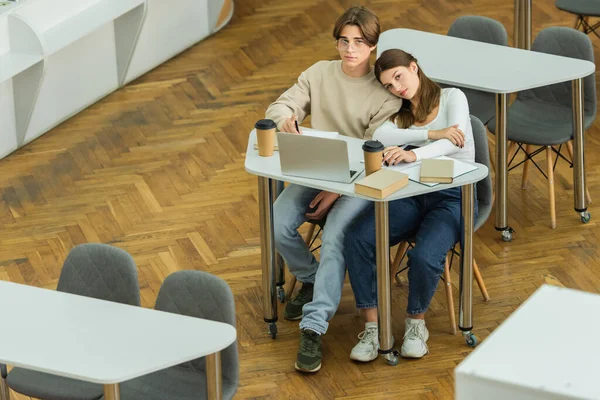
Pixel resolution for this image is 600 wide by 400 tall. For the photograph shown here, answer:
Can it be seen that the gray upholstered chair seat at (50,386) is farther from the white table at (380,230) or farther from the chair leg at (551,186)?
the chair leg at (551,186)

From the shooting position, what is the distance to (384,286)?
13.5 feet

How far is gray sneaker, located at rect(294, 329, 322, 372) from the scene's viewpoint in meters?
4.22

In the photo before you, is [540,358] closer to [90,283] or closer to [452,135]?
[90,283]

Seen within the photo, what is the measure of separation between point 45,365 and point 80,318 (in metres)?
0.32

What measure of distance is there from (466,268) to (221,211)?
1.76m

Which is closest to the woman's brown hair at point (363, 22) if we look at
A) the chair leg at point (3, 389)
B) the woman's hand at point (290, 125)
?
the woman's hand at point (290, 125)

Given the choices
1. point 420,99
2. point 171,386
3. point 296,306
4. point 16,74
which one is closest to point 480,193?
point 420,99

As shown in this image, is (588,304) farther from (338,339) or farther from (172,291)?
(338,339)

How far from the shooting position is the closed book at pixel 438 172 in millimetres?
3986

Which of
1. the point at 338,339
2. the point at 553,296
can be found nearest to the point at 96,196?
the point at 338,339

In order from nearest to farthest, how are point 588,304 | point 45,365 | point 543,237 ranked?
point 588,304 < point 45,365 < point 543,237

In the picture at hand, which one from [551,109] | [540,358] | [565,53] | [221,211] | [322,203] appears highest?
[540,358]

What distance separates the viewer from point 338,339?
4.50 metres

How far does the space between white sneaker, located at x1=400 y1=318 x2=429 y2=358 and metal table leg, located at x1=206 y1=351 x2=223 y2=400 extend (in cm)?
121
